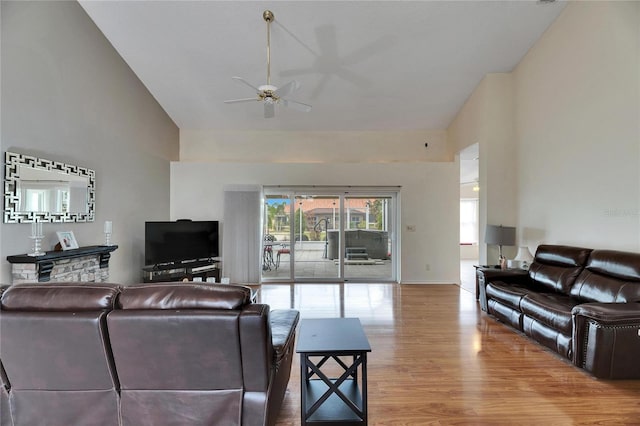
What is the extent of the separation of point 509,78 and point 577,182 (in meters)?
2.34

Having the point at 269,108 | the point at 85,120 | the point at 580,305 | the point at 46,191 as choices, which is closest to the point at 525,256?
the point at 580,305

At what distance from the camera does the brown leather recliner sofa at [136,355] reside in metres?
1.55

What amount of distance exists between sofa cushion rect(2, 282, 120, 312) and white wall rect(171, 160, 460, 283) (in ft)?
16.0

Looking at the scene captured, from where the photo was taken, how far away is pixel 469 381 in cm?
254

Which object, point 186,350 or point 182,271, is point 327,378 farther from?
point 182,271

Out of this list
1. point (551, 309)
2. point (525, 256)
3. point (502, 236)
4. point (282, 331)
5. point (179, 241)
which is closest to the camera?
point (282, 331)

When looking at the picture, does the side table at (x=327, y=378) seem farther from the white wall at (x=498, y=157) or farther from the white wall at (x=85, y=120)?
the white wall at (x=498, y=157)

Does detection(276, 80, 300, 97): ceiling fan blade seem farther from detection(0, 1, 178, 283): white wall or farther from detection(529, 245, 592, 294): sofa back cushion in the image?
detection(529, 245, 592, 294): sofa back cushion

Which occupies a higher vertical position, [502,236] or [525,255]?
[502,236]

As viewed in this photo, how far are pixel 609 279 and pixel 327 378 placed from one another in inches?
125

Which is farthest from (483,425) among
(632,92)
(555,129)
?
(555,129)

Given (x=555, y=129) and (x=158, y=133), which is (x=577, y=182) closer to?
(x=555, y=129)

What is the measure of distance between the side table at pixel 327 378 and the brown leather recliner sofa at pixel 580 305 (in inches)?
79.9

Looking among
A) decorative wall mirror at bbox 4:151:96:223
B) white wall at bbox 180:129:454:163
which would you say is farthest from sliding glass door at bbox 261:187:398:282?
decorative wall mirror at bbox 4:151:96:223
